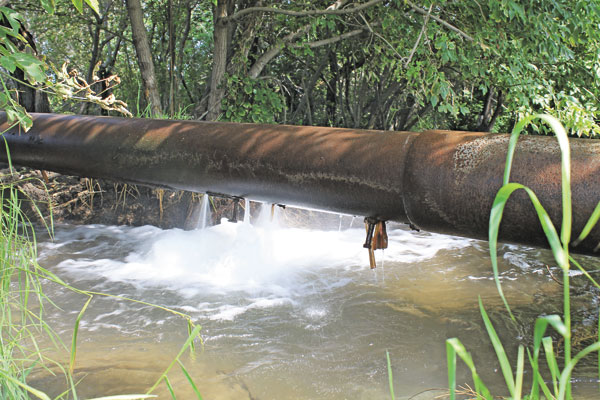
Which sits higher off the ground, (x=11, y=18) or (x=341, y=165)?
(x=11, y=18)

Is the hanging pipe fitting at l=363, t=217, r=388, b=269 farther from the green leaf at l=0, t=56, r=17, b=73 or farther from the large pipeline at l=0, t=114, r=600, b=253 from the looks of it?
the green leaf at l=0, t=56, r=17, b=73

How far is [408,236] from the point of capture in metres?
5.46

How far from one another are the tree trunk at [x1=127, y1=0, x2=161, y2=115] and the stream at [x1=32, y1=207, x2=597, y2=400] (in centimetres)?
169

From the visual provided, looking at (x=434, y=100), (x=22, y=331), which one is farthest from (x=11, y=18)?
(x=434, y=100)

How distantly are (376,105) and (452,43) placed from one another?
10.1ft

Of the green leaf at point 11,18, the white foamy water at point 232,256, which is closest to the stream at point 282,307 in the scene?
the white foamy water at point 232,256

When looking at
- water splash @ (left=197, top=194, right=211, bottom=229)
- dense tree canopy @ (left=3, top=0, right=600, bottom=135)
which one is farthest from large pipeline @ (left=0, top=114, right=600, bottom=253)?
water splash @ (left=197, top=194, right=211, bottom=229)

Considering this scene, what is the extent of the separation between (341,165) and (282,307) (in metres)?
1.43

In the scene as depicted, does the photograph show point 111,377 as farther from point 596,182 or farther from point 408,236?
point 408,236

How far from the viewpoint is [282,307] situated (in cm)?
343

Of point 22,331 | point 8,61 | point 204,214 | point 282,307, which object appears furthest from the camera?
point 204,214

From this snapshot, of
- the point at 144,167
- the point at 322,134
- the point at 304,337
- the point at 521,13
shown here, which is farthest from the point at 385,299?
the point at 521,13

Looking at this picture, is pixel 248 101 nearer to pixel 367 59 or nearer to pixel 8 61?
pixel 367 59

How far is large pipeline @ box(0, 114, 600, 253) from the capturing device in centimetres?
181
